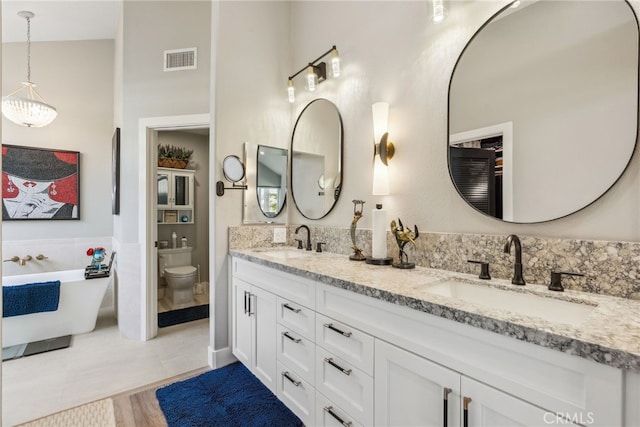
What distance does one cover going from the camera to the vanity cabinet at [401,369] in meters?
0.74

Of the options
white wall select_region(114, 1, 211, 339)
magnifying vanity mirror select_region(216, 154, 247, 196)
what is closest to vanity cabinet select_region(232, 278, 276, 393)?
magnifying vanity mirror select_region(216, 154, 247, 196)

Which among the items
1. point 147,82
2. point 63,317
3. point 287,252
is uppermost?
point 147,82

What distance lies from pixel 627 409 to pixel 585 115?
3.32ft

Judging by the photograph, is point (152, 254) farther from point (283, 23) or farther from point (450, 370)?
point (450, 370)

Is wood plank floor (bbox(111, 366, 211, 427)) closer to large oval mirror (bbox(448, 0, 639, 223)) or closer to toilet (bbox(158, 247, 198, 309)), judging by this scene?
toilet (bbox(158, 247, 198, 309))

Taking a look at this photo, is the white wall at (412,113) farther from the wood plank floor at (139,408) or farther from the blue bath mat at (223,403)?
the wood plank floor at (139,408)

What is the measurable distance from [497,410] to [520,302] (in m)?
0.49

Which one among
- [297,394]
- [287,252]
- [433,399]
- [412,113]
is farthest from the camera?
[287,252]

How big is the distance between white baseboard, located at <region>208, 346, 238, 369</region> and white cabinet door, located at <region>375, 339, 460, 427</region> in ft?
5.10

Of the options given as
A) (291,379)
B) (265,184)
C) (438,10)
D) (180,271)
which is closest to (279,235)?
(265,184)

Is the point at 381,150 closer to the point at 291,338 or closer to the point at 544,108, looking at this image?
the point at 544,108

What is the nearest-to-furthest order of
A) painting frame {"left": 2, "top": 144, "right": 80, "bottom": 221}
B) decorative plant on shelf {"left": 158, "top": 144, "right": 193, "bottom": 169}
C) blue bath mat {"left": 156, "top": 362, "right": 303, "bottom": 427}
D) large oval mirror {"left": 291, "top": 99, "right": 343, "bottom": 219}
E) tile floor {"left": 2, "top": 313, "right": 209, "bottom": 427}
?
blue bath mat {"left": 156, "top": 362, "right": 303, "bottom": 427}, tile floor {"left": 2, "top": 313, "right": 209, "bottom": 427}, large oval mirror {"left": 291, "top": 99, "right": 343, "bottom": 219}, painting frame {"left": 2, "top": 144, "right": 80, "bottom": 221}, decorative plant on shelf {"left": 158, "top": 144, "right": 193, "bottom": 169}

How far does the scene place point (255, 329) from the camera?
2021 mm

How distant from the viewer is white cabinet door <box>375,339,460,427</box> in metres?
0.95
